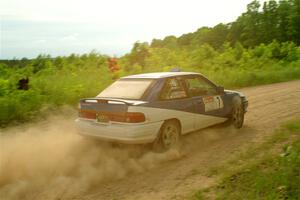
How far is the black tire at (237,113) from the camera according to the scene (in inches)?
346

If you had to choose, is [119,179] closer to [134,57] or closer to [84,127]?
[84,127]

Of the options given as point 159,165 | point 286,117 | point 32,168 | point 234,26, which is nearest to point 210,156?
point 159,165

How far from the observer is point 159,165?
645cm

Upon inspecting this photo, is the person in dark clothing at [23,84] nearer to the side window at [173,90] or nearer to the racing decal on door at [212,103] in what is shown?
the side window at [173,90]

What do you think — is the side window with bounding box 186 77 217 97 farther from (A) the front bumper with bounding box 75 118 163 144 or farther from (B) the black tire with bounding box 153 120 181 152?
(A) the front bumper with bounding box 75 118 163 144

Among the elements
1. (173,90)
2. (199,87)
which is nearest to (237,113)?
(199,87)

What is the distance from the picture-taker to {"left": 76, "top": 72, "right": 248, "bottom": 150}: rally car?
21.0 feet

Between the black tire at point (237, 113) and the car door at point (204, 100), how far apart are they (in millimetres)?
427

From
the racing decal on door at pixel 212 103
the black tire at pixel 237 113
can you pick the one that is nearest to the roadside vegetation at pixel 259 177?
the racing decal on door at pixel 212 103

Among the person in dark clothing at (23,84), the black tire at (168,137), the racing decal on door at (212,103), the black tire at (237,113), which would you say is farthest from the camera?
the person in dark clothing at (23,84)

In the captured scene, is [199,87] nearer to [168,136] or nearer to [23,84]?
[168,136]

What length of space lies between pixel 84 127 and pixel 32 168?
4.00 ft

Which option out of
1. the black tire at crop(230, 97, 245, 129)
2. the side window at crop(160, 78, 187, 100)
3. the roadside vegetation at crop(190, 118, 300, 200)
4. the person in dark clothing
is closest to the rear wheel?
the side window at crop(160, 78, 187, 100)

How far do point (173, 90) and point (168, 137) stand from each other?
3.02 ft
